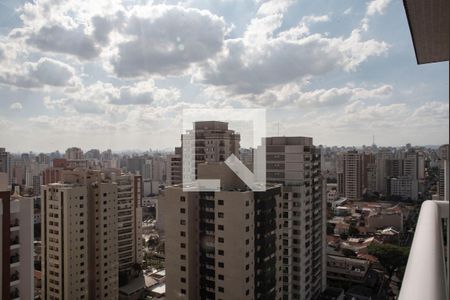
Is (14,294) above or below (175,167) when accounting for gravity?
below

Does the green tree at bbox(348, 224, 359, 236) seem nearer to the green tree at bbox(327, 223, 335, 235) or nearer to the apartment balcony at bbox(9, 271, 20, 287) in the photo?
the green tree at bbox(327, 223, 335, 235)

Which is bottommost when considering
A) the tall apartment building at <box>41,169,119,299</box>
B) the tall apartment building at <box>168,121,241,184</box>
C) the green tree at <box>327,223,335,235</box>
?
the green tree at <box>327,223,335,235</box>

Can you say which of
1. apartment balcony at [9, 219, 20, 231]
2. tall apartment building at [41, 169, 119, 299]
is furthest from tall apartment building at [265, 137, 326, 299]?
apartment balcony at [9, 219, 20, 231]

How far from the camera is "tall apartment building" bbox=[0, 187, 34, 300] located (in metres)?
2.08

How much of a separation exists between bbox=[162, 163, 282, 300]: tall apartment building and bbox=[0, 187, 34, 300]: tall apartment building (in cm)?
168

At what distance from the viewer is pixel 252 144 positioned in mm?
4766

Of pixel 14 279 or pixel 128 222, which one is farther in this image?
pixel 128 222

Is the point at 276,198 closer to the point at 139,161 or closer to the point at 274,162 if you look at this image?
the point at 274,162

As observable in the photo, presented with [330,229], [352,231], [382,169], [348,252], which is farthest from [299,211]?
[382,169]

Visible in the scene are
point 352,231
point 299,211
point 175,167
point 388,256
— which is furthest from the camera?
point 175,167

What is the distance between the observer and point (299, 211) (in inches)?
202

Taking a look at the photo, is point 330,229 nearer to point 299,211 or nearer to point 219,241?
point 299,211

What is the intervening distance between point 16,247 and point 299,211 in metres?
3.81

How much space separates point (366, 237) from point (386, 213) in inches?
34.9
